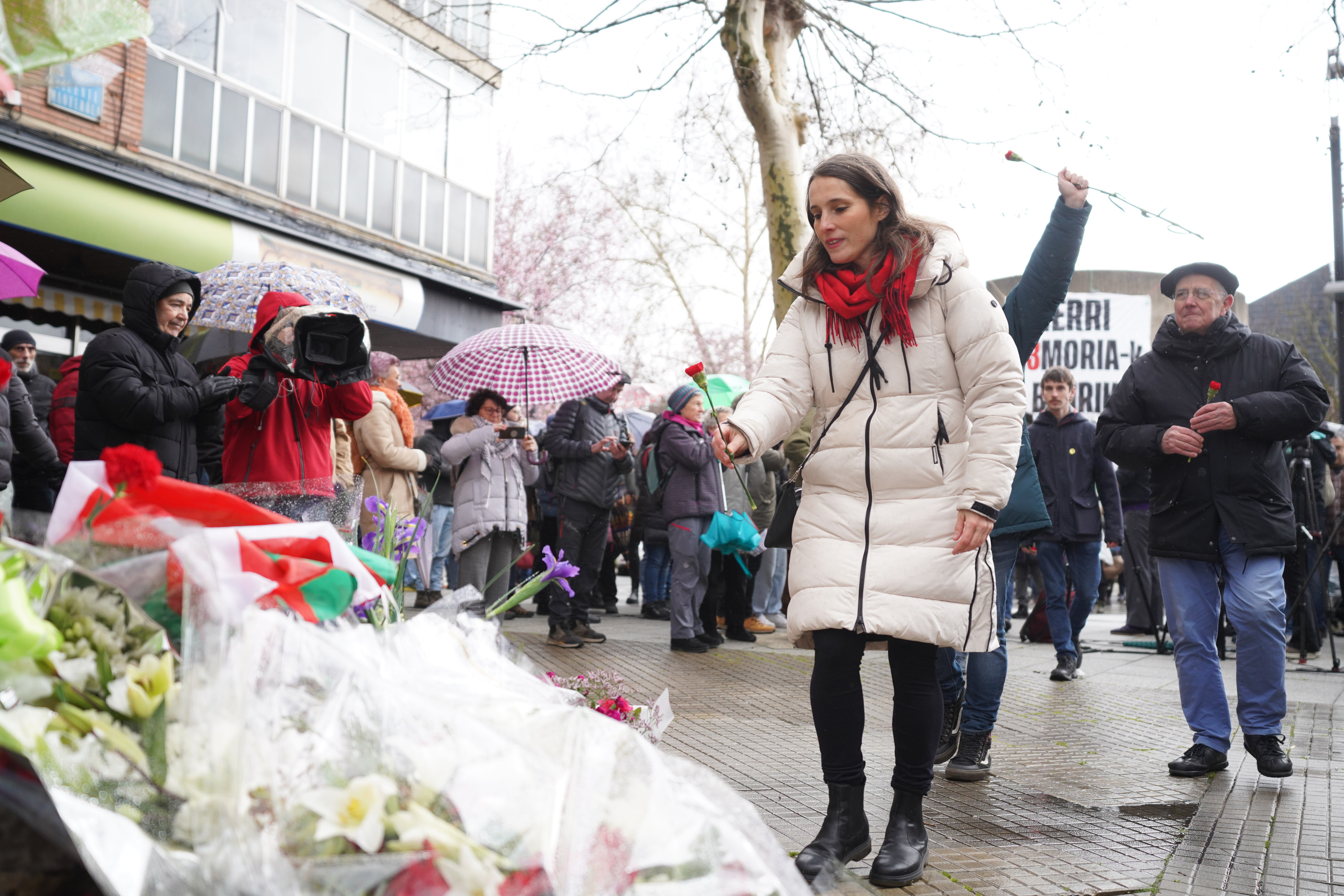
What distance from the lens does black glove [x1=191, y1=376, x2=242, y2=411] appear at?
4.62m

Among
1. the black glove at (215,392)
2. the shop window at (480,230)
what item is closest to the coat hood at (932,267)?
the black glove at (215,392)

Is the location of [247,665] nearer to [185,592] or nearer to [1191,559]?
[185,592]

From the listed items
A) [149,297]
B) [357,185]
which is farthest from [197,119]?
[149,297]

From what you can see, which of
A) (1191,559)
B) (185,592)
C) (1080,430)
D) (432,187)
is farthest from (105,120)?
(185,592)

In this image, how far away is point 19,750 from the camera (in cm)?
133

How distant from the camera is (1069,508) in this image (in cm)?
779

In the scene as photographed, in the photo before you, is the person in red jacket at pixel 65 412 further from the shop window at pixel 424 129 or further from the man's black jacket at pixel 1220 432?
the shop window at pixel 424 129

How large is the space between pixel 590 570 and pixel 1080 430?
3.73 metres

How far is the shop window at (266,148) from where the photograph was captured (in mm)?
15133

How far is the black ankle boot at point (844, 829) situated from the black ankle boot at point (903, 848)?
0.06m

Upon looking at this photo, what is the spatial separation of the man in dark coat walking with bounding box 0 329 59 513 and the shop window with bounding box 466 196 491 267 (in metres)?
10.6

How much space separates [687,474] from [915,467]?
5.44 meters

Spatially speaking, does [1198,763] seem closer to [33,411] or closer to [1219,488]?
[1219,488]

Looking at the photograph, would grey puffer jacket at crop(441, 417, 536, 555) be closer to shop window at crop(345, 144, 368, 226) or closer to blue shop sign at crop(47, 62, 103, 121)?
blue shop sign at crop(47, 62, 103, 121)
